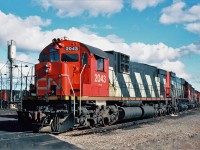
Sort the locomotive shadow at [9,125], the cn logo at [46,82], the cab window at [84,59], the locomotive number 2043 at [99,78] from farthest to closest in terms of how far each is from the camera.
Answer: the locomotive number 2043 at [99,78] < the cab window at [84,59] < the locomotive shadow at [9,125] < the cn logo at [46,82]

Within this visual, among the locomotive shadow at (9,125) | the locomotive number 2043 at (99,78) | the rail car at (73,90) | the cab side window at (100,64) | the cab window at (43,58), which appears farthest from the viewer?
the cab side window at (100,64)

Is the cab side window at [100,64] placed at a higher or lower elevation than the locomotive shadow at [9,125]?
higher

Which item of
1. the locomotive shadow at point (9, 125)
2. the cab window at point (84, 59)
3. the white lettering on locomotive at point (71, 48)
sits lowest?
the locomotive shadow at point (9, 125)

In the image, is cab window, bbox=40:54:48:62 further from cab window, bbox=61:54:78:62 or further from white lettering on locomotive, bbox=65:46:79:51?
white lettering on locomotive, bbox=65:46:79:51

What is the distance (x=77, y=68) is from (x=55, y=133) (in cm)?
309

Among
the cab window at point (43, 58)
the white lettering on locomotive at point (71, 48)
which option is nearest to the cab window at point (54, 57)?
the cab window at point (43, 58)

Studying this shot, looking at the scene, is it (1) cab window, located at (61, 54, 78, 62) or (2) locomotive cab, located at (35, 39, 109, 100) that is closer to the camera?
(2) locomotive cab, located at (35, 39, 109, 100)

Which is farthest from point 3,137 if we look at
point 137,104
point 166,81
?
point 166,81

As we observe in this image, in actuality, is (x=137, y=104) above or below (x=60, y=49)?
below

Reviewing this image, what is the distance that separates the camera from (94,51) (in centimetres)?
1491

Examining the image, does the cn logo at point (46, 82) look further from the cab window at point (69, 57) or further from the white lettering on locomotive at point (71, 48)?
the white lettering on locomotive at point (71, 48)

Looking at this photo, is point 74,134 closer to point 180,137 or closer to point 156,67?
point 180,137

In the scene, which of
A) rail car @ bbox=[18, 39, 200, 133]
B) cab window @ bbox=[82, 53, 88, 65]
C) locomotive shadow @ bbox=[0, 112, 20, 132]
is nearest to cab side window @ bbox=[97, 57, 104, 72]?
rail car @ bbox=[18, 39, 200, 133]

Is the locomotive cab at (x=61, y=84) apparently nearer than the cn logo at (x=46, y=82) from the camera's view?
Yes
